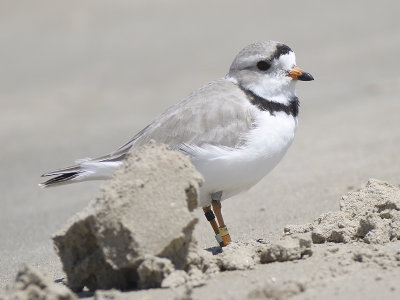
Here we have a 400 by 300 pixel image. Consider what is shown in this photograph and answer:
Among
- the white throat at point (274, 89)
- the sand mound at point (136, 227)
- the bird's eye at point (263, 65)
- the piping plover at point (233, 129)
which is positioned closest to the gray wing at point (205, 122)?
the piping plover at point (233, 129)

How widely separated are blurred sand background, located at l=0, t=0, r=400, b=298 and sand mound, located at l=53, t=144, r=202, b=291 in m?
0.97

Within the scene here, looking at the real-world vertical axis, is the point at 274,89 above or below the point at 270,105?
above

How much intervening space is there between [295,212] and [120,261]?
8.24 ft

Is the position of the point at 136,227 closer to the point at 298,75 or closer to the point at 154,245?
the point at 154,245

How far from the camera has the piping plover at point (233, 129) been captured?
430cm

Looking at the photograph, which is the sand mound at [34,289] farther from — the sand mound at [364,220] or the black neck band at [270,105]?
the black neck band at [270,105]

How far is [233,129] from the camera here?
438 cm

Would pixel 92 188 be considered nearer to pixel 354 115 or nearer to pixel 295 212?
pixel 295 212

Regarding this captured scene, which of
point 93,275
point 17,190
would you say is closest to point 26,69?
point 17,190

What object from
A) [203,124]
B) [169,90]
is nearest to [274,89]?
[203,124]

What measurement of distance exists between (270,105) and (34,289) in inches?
86.0

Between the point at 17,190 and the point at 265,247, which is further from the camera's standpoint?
the point at 17,190

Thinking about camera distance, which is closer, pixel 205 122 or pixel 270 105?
pixel 205 122

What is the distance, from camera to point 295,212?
5.36 meters
